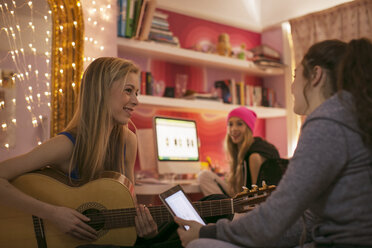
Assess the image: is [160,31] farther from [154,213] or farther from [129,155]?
[154,213]

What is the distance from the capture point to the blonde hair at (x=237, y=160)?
291cm

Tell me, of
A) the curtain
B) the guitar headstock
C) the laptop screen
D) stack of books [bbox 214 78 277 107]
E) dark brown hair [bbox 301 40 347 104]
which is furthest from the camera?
stack of books [bbox 214 78 277 107]

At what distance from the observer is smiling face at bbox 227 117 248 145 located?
3.16 meters

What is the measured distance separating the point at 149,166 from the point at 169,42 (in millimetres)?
1078

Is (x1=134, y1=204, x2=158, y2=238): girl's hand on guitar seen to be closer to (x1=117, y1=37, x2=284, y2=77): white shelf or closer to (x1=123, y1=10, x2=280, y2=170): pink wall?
(x1=117, y1=37, x2=284, y2=77): white shelf

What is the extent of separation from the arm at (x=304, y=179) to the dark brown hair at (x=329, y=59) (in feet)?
0.58

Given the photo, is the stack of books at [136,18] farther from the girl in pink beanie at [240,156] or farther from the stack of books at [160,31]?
the girl in pink beanie at [240,156]

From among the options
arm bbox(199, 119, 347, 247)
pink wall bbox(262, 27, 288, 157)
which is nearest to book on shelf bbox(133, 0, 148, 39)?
pink wall bbox(262, 27, 288, 157)

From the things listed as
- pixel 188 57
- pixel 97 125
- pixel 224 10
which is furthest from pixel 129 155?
pixel 224 10

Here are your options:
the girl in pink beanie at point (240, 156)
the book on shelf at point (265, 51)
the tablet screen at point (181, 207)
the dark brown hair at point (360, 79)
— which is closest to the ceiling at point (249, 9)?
the book on shelf at point (265, 51)


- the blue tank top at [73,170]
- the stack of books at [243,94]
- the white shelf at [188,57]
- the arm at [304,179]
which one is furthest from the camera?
the stack of books at [243,94]

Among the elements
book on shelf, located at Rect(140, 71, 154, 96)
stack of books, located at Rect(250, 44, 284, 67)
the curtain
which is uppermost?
the curtain

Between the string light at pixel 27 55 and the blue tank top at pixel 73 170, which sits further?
the string light at pixel 27 55

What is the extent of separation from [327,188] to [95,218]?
0.95 metres
